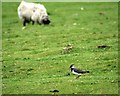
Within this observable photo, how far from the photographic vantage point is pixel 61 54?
25062mm

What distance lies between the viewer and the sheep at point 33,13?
1502 inches

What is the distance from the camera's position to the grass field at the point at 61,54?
18.7m

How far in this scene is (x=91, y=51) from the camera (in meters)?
25.5

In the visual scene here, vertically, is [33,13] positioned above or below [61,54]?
above

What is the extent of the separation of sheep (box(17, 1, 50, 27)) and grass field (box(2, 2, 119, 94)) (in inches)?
29.3

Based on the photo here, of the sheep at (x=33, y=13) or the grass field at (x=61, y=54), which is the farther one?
the sheep at (x=33, y=13)

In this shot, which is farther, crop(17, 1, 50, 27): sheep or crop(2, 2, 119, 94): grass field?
crop(17, 1, 50, 27): sheep

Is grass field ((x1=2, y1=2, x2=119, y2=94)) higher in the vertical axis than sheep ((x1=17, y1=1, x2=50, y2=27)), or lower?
lower

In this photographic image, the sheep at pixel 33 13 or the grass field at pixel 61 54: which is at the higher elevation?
the sheep at pixel 33 13

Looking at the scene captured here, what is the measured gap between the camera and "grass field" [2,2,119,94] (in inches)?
734

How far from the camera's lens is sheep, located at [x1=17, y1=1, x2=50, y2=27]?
125 feet

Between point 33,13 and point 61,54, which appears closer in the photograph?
point 61,54

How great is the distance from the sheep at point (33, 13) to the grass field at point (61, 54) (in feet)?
2.45

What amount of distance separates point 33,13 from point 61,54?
1456 centimetres
